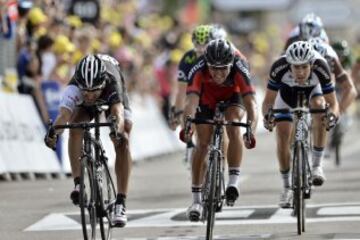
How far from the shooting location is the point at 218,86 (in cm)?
1297

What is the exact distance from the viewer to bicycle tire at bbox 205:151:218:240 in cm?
1142

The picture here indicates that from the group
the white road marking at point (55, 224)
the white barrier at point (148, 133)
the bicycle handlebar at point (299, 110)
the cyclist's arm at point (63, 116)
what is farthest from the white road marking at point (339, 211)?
the white barrier at point (148, 133)

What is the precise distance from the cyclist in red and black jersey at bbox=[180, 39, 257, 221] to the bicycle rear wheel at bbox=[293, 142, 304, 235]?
0.54 metres

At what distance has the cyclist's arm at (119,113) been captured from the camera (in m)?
11.6

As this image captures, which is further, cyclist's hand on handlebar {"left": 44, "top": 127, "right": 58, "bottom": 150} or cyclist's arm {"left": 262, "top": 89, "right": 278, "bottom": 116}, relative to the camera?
cyclist's arm {"left": 262, "top": 89, "right": 278, "bottom": 116}

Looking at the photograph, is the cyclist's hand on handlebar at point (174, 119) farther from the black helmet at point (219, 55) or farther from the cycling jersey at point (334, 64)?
the black helmet at point (219, 55)

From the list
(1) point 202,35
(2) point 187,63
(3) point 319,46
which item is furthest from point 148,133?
(3) point 319,46

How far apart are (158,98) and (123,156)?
629 inches

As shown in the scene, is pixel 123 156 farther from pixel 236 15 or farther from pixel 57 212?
pixel 236 15

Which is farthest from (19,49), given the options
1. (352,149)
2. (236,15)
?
(236,15)

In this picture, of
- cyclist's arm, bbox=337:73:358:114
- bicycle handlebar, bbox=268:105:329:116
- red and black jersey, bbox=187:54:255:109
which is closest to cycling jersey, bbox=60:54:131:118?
red and black jersey, bbox=187:54:255:109

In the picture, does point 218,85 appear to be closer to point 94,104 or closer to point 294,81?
point 294,81

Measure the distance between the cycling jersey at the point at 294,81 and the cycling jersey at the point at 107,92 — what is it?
1.89 m

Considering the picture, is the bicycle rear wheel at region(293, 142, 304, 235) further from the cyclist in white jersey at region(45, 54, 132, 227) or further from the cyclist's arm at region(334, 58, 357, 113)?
the cyclist's arm at region(334, 58, 357, 113)
